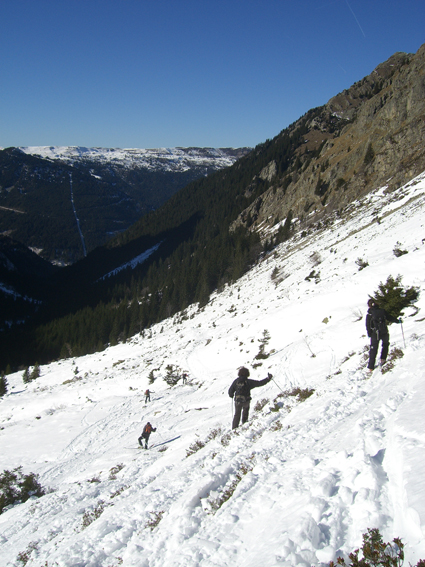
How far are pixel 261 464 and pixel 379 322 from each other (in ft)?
18.7

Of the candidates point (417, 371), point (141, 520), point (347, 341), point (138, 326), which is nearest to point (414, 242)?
point (347, 341)

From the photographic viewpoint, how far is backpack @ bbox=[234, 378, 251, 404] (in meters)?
9.19

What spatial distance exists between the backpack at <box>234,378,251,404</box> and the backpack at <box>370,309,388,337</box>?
4.11m

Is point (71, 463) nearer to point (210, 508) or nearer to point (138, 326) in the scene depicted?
point (210, 508)

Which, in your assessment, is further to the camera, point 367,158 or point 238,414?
point 367,158

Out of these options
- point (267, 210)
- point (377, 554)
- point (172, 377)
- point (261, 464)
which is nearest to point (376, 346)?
point (261, 464)

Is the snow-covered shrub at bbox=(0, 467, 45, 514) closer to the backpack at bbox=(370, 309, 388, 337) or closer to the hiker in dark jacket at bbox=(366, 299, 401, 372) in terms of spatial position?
the hiker in dark jacket at bbox=(366, 299, 401, 372)

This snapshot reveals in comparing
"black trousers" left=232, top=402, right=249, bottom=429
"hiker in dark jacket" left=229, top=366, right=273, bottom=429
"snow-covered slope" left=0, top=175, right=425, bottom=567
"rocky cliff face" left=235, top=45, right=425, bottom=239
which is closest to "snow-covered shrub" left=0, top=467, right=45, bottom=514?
"snow-covered slope" left=0, top=175, right=425, bottom=567

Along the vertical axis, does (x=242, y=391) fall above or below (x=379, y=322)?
below

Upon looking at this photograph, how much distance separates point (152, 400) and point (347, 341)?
14175 mm

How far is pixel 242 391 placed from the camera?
9.24 m

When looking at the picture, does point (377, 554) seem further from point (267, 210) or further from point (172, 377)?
point (267, 210)

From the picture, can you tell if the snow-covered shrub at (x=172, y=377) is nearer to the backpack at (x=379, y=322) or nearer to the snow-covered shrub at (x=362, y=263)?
the snow-covered shrub at (x=362, y=263)

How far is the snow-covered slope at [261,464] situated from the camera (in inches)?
142
